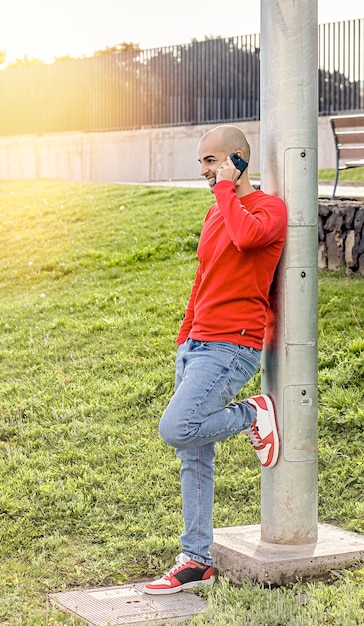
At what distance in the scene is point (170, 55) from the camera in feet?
87.3

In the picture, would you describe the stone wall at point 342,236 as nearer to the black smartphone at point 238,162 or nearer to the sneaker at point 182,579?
the black smartphone at point 238,162

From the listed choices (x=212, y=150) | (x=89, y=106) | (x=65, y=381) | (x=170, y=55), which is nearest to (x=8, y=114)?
(x=89, y=106)

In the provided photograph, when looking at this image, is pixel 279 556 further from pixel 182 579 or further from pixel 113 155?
pixel 113 155

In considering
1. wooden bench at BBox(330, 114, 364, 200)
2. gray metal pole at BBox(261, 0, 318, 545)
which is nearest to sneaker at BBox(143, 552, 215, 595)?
gray metal pole at BBox(261, 0, 318, 545)

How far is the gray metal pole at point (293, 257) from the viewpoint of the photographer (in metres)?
4.33

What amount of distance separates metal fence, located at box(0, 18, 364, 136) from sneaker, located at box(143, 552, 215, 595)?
19187mm

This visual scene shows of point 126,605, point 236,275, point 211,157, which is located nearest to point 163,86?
point 211,157

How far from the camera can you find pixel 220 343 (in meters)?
4.20

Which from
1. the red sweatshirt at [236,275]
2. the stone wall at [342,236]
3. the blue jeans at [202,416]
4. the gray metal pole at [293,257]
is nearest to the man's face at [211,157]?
the red sweatshirt at [236,275]

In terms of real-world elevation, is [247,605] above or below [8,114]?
below

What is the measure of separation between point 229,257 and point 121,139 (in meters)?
23.9

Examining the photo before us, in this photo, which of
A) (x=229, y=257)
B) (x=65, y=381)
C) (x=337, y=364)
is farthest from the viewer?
(x=65, y=381)

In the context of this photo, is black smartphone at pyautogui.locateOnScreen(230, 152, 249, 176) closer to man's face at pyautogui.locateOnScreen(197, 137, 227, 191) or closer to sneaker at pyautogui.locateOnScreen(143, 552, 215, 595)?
man's face at pyautogui.locateOnScreen(197, 137, 227, 191)

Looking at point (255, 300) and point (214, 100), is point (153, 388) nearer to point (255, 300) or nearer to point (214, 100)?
point (255, 300)
